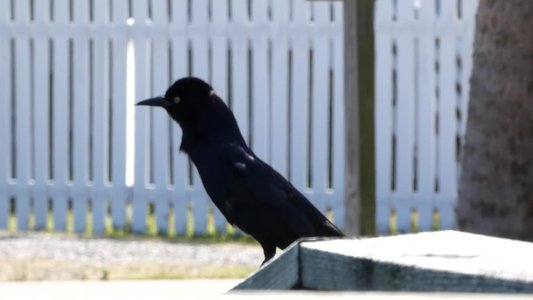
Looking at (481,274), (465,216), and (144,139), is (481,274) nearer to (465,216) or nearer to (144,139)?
(465,216)

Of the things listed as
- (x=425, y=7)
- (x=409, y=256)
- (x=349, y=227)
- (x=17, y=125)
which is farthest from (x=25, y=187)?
(x=409, y=256)

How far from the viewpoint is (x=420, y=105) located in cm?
983

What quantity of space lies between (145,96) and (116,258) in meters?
2.12

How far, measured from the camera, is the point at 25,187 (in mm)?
10305

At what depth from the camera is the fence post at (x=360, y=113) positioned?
7.09 metres

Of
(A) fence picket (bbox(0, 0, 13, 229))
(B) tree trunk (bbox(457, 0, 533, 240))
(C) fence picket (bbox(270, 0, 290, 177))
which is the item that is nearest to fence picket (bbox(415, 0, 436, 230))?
(C) fence picket (bbox(270, 0, 290, 177))

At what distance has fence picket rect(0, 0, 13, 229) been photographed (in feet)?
33.6

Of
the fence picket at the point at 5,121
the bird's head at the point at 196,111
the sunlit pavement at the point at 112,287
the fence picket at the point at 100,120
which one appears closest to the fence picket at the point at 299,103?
the fence picket at the point at 100,120

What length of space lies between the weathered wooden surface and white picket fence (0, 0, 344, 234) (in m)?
6.52

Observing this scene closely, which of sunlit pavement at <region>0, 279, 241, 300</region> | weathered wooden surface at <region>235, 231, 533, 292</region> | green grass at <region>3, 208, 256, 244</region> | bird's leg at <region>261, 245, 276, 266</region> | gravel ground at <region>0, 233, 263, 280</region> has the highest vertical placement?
weathered wooden surface at <region>235, 231, 533, 292</region>

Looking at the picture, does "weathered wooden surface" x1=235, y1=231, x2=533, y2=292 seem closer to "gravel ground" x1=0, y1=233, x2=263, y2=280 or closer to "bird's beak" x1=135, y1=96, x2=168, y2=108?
"bird's beak" x1=135, y1=96, x2=168, y2=108

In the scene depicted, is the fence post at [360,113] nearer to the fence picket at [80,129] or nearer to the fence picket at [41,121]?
the fence picket at [80,129]

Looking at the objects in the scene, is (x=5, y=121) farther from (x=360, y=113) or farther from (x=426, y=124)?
(x=360, y=113)

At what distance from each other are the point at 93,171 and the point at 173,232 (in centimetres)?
74
